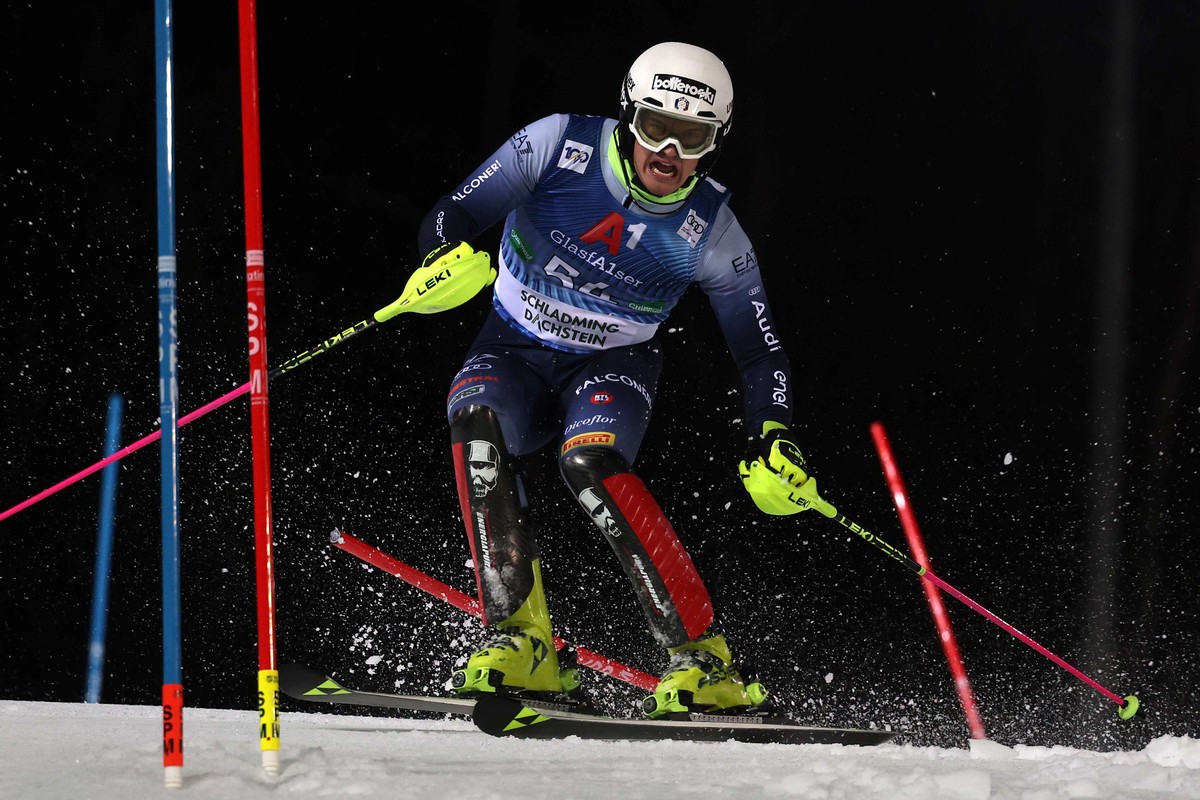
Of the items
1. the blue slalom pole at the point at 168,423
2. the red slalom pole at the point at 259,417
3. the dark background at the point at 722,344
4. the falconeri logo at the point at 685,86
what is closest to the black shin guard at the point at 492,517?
the falconeri logo at the point at 685,86

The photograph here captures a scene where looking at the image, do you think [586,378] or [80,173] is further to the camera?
[80,173]

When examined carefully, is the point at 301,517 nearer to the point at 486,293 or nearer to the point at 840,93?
the point at 486,293

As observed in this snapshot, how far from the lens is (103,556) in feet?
17.2

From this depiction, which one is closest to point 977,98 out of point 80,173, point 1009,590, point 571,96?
point 571,96

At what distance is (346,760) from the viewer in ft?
7.30

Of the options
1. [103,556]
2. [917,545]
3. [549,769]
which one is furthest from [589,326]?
[103,556]

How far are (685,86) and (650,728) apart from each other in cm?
161

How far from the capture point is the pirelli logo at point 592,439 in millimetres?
3129

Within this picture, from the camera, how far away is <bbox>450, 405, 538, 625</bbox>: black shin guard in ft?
10.1

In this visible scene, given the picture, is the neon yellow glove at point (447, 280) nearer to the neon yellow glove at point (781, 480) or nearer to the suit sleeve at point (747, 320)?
the suit sleeve at point (747, 320)

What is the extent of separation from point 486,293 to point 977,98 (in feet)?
A: 7.59

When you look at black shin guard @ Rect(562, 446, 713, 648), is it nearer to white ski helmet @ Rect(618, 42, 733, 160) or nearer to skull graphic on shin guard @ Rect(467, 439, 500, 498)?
skull graphic on shin guard @ Rect(467, 439, 500, 498)

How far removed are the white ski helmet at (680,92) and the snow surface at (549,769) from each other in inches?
60.0

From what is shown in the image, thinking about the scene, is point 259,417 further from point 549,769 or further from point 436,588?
point 436,588
